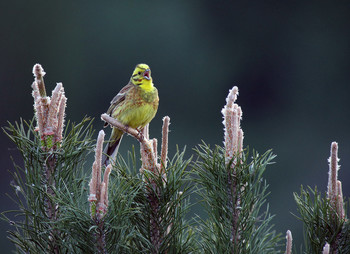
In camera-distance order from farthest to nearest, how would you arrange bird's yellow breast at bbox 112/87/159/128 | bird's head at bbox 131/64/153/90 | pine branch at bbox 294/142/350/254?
bird's head at bbox 131/64/153/90, bird's yellow breast at bbox 112/87/159/128, pine branch at bbox 294/142/350/254

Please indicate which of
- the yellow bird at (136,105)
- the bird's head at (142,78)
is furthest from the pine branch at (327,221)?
the bird's head at (142,78)

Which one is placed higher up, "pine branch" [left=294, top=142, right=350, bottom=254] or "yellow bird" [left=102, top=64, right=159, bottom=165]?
"yellow bird" [left=102, top=64, right=159, bottom=165]

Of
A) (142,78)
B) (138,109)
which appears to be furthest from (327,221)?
(142,78)

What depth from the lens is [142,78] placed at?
98.1 inches

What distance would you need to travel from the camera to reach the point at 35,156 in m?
1.17

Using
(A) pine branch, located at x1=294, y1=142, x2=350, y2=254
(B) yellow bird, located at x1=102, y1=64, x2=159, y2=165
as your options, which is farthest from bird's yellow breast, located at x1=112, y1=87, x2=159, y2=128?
(A) pine branch, located at x1=294, y1=142, x2=350, y2=254

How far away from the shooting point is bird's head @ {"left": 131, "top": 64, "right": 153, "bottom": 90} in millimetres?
2471

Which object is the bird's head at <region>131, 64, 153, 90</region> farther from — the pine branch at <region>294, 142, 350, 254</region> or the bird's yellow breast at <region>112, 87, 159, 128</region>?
the pine branch at <region>294, 142, 350, 254</region>

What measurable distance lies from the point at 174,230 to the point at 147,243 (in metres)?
0.06

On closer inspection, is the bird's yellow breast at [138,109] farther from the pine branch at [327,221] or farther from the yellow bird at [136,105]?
the pine branch at [327,221]

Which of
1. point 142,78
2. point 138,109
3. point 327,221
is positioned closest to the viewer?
point 327,221

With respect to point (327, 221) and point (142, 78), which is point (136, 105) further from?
point (327, 221)

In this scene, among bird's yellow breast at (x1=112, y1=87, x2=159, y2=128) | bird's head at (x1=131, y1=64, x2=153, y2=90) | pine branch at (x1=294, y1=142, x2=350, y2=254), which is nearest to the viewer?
pine branch at (x1=294, y1=142, x2=350, y2=254)

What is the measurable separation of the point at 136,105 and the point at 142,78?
17cm
